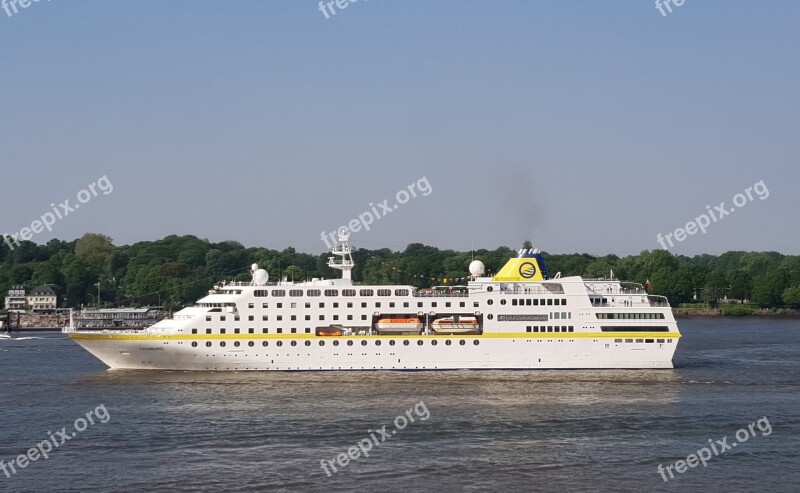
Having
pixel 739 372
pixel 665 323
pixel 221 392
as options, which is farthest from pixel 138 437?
pixel 739 372

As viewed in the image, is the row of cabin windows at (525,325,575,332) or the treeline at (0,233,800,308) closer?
the row of cabin windows at (525,325,575,332)

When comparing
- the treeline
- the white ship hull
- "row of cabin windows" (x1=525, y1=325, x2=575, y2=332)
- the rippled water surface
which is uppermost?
the treeline

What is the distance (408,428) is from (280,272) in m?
95.0

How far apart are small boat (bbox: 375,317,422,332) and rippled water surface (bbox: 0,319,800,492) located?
2.66 meters

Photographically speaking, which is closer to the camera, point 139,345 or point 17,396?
point 17,396

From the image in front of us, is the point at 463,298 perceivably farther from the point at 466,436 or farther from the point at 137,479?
the point at 137,479

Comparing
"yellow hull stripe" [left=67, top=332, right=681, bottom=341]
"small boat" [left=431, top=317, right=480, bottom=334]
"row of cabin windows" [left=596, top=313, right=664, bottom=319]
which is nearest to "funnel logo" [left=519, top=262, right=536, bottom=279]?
"yellow hull stripe" [left=67, top=332, right=681, bottom=341]

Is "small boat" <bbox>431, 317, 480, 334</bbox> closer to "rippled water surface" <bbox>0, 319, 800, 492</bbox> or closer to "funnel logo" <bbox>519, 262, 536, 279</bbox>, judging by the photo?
"rippled water surface" <bbox>0, 319, 800, 492</bbox>

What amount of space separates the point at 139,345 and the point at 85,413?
11.2 m

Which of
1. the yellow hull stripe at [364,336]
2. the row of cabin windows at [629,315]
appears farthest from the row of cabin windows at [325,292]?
the row of cabin windows at [629,315]

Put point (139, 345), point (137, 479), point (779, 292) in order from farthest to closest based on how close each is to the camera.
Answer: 1. point (779, 292)
2. point (139, 345)
3. point (137, 479)

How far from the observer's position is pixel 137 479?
90.3ft

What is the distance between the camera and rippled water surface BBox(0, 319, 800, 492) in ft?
90.9

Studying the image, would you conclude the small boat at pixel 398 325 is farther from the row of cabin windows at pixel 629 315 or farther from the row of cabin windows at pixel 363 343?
the row of cabin windows at pixel 629 315
